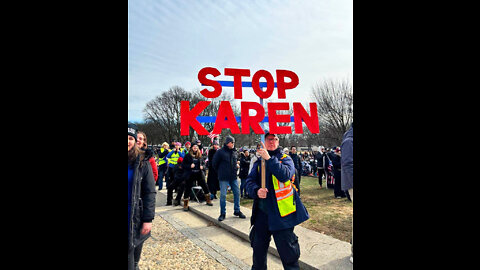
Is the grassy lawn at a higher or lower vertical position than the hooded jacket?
lower

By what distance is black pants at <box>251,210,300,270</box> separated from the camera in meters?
2.40

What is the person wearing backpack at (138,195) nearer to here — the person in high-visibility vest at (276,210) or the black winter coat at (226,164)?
the person in high-visibility vest at (276,210)

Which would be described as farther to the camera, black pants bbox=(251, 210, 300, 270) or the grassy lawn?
the grassy lawn

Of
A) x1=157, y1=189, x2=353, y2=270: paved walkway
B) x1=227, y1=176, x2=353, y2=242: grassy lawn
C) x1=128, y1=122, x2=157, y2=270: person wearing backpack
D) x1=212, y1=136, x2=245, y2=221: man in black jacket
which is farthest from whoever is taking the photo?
x1=212, y1=136, x2=245, y2=221: man in black jacket

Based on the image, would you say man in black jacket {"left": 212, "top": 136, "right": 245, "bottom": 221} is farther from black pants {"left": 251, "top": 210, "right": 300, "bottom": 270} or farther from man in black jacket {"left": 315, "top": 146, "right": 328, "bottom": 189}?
man in black jacket {"left": 315, "top": 146, "right": 328, "bottom": 189}

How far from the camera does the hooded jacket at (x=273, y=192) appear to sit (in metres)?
2.45

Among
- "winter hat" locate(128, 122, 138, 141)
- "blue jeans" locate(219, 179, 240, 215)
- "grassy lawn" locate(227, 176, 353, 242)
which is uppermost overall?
"winter hat" locate(128, 122, 138, 141)

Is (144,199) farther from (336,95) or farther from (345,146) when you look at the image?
(336,95)

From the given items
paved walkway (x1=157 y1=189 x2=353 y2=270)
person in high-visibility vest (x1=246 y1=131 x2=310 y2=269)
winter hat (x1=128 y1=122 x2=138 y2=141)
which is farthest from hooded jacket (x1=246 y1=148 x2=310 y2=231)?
winter hat (x1=128 y1=122 x2=138 y2=141)

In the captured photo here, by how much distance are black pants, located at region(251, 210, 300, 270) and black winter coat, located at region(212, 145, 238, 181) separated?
2958 mm
